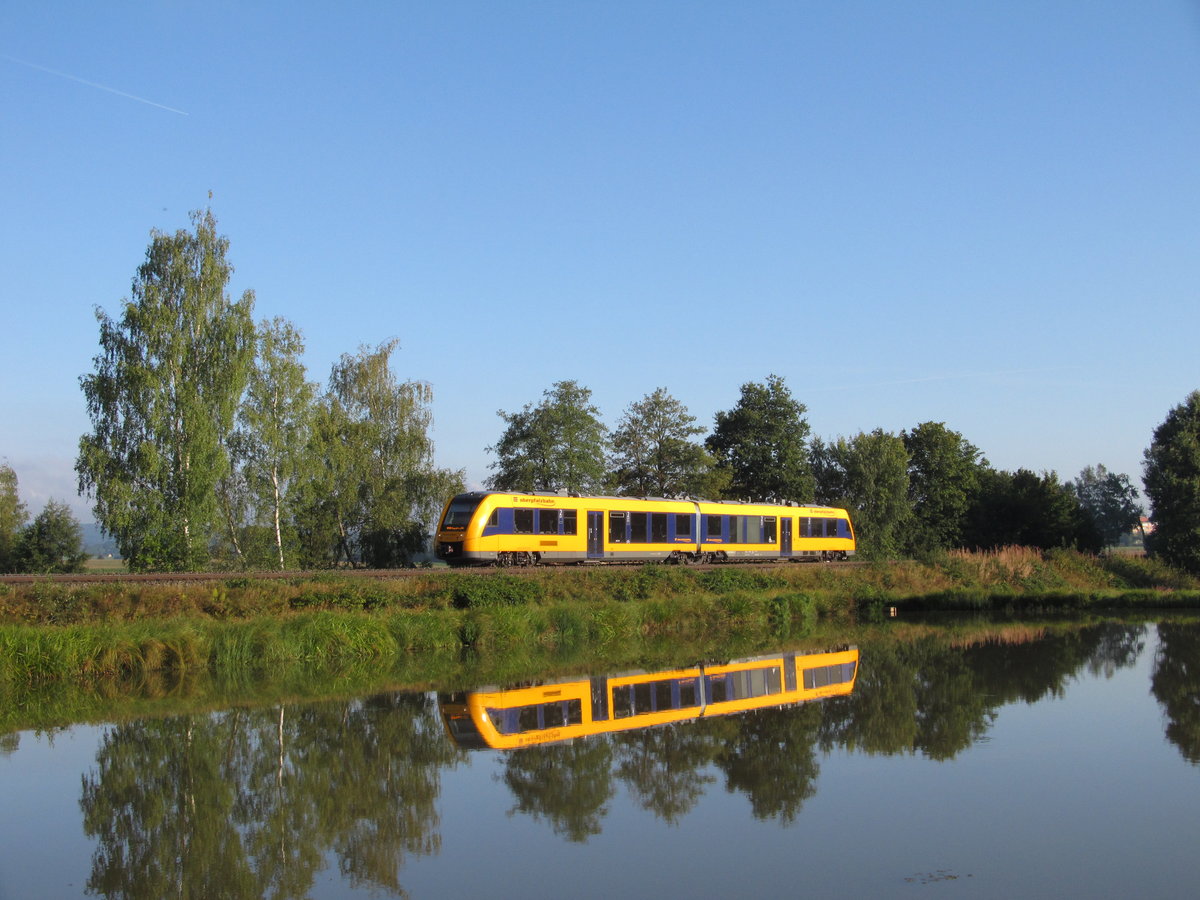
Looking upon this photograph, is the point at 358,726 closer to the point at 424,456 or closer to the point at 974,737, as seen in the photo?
the point at 974,737

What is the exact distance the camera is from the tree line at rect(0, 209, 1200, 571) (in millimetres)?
37219

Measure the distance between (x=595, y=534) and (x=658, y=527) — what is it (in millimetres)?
2870

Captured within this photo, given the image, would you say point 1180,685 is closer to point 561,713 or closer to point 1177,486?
point 561,713

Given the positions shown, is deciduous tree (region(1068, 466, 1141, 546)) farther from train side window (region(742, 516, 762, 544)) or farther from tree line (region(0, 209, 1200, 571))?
train side window (region(742, 516, 762, 544))

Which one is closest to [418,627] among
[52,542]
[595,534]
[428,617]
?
[428,617]

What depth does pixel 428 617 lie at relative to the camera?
24.0 m

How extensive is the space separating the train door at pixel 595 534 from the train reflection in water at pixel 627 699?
38.5 feet

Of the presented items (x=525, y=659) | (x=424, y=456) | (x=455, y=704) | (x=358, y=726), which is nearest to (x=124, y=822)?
(x=358, y=726)

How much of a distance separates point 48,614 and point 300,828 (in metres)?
14.0

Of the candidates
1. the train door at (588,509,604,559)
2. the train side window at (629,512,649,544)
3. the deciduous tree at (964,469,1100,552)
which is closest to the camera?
the train door at (588,509,604,559)

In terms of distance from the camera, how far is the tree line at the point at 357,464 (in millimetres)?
37219

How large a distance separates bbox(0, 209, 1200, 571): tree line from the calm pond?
73.2 ft

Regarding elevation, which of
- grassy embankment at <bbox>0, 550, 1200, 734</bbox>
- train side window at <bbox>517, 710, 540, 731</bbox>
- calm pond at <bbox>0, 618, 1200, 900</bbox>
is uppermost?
grassy embankment at <bbox>0, 550, 1200, 734</bbox>

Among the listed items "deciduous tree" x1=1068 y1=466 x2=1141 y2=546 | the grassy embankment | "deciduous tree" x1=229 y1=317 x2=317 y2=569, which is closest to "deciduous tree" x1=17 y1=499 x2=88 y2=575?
"deciduous tree" x1=229 y1=317 x2=317 y2=569
